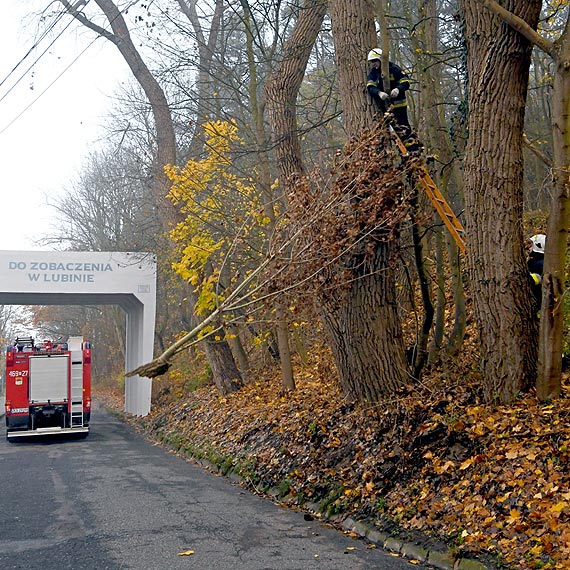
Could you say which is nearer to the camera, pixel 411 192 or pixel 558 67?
pixel 558 67

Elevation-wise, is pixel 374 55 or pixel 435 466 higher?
pixel 374 55

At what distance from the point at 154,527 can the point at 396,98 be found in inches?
260

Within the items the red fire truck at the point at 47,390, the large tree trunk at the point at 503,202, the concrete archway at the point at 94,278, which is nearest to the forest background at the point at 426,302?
the large tree trunk at the point at 503,202

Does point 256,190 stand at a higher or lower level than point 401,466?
higher

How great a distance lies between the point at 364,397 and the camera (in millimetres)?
11672

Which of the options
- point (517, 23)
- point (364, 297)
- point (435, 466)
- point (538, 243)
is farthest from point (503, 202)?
point (435, 466)

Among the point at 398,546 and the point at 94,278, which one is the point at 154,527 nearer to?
the point at 398,546

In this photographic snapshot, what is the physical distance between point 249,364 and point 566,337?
50.4ft

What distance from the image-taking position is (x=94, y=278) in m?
29.2

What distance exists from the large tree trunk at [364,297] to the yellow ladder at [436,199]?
0.78 m

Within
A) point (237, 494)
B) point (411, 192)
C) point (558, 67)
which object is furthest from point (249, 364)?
point (558, 67)

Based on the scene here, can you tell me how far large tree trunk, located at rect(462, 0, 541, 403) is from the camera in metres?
9.44

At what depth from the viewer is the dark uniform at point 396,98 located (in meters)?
11.1

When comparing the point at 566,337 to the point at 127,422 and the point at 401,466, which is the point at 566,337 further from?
the point at 127,422
